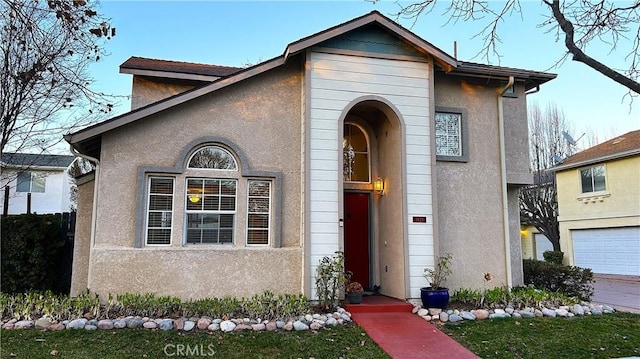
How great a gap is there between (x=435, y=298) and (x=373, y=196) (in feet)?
9.51

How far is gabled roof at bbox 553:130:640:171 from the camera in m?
19.2

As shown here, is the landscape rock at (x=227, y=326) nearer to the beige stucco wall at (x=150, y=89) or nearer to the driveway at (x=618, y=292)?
the beige stucco wall at (x=150, y=89)

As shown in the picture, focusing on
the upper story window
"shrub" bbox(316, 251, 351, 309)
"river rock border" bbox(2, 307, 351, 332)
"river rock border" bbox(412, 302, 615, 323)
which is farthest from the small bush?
"river rock border" bbox(2, 307, 351, 332)

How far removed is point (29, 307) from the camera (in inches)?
285

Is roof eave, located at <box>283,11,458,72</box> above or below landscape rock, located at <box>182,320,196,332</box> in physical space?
above

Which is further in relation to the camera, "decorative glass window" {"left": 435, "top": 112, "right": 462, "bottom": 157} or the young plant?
"decorative glass window" {"left": 435, "top": 112, "right": 462, "bottom": 157}

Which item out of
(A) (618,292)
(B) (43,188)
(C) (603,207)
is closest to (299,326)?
(A) (618,292)

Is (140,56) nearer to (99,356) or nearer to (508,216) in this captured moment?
(99,356)

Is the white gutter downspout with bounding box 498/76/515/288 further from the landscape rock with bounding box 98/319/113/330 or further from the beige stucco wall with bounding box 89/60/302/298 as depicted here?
the landscape rock with bounding box 98/319/113/330

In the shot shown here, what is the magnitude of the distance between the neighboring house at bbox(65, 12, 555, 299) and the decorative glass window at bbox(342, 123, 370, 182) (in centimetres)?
26

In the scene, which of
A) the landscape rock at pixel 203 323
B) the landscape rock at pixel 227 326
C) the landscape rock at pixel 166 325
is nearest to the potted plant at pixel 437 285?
the landscape rock at pixel 227 326

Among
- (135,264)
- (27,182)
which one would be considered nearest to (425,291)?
(135,264)

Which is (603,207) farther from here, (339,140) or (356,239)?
(339,140)

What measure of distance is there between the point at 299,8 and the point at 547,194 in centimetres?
1942
